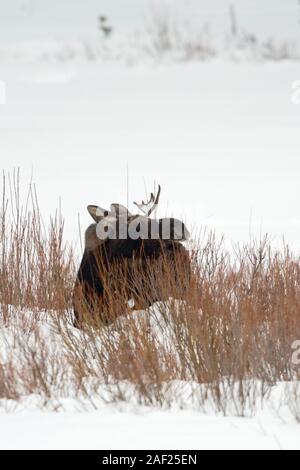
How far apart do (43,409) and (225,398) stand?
1184 millimetres

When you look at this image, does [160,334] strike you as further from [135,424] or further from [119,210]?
[135,424]

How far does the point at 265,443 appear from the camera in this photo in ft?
14.5

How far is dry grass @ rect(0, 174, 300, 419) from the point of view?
17.2ft

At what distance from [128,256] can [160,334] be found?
803 millimetres

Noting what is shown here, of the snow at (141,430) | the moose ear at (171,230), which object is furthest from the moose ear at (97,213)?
the snow at (141,430)

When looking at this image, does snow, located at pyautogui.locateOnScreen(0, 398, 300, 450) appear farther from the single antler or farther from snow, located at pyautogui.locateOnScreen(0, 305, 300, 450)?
the single antler

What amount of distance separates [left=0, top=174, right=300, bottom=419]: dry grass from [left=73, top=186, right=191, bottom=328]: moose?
11 centimetres

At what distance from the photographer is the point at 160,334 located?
7.30 metres

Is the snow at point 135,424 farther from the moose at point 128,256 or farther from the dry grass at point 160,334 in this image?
the moose at point 128,256

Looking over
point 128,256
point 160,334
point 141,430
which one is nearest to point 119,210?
point 128,256

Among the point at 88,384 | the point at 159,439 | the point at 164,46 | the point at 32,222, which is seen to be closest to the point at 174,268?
the point at 32,222
